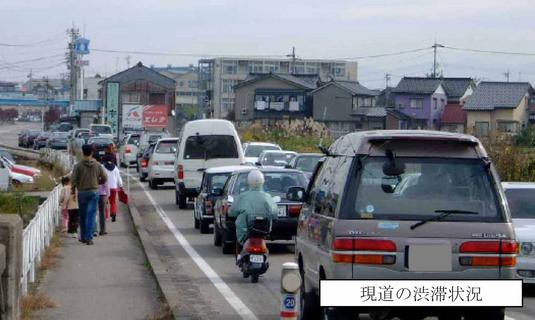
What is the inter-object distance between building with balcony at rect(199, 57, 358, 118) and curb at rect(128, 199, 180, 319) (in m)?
80.0

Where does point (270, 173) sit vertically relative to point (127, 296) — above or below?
above

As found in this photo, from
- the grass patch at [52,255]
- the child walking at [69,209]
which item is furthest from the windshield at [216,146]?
the grass patch at [52,255]

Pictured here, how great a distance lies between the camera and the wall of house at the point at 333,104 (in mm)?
80881

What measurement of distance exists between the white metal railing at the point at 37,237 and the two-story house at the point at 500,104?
36.0 m

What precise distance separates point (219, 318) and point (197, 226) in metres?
12.7

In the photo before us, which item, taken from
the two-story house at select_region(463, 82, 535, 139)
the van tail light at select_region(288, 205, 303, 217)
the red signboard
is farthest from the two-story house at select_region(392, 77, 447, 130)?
the van tail light at select_region(288, 205, 303, 217)

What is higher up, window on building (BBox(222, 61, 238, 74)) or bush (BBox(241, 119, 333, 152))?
window on building (BBox(222, 61, 238, 74))

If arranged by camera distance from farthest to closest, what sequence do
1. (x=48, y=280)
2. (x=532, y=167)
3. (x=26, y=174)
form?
(x=26, y=174)
(x=532, y=167)
(x=48, y=280)

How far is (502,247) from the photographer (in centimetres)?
895

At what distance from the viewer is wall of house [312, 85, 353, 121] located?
80.9m

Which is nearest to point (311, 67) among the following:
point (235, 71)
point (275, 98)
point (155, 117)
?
point (235, 71)

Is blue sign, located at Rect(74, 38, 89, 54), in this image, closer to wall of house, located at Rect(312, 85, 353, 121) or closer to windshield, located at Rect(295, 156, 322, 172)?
wall of house, located at Rect(312, 85, 353, 121)

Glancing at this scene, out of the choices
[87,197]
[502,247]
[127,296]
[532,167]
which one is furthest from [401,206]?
[532,167]

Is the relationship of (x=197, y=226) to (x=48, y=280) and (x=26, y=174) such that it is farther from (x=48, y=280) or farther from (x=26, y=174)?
(x=26, y=174)
